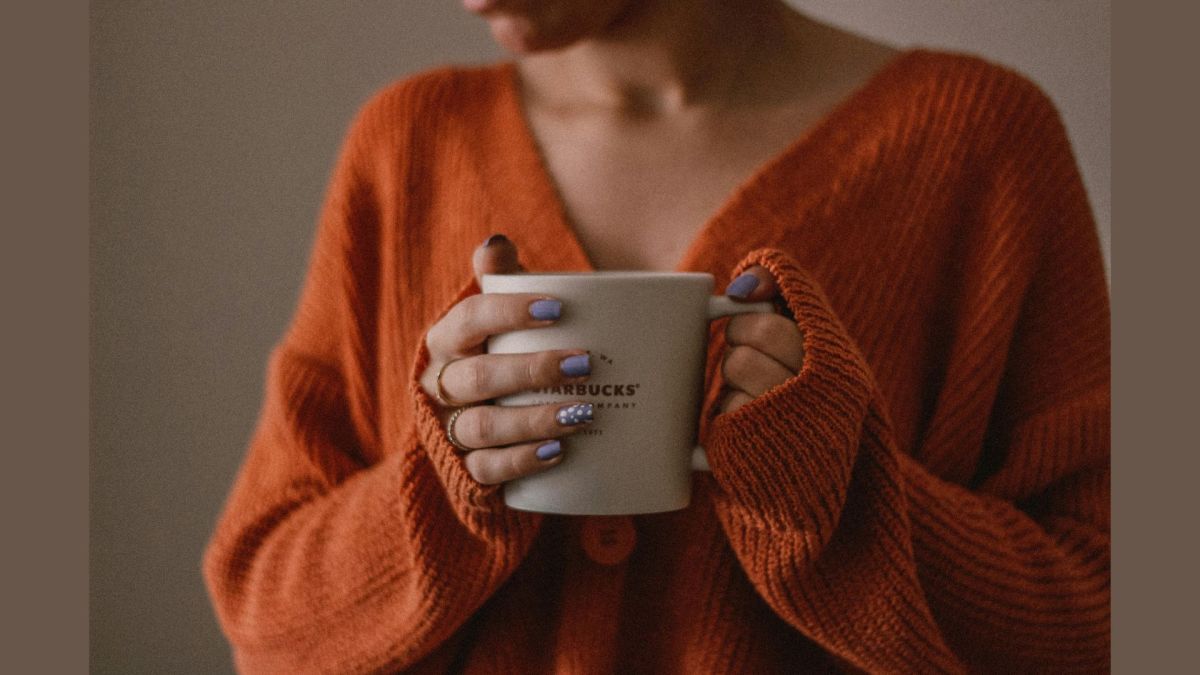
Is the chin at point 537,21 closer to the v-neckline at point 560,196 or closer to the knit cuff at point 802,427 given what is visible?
the v-neckline at point 560,196

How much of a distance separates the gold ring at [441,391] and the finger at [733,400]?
129 mm

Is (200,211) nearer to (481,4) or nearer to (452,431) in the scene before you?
(481,4)

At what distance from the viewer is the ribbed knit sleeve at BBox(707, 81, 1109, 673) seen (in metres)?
0.40

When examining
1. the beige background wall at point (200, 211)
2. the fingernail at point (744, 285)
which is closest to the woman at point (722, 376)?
the fingernail at point (744, 285)

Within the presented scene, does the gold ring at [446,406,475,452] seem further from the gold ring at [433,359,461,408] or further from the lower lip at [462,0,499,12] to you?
the lower lip at [462,0,499,12]

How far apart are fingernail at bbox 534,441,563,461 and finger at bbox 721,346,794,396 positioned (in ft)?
0.28

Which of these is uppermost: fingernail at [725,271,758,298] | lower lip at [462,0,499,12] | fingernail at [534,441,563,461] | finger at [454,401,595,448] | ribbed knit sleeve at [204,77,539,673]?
lower lip at [462,0,499,12]

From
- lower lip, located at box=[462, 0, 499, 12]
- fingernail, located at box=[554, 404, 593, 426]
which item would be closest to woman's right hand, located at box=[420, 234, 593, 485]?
fingernail, located at box=[554, 404, 593, 426]

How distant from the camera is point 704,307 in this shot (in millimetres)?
402

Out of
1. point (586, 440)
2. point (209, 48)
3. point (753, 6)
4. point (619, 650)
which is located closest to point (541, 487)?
point (586, 440)

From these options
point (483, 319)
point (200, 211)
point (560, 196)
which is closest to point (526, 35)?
point (560, 196)

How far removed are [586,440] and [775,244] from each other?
25cm

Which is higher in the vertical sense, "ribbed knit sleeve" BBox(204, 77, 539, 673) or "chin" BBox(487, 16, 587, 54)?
"chin" BBox(487, 16, 587, 54)

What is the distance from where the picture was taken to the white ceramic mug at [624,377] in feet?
1.25
